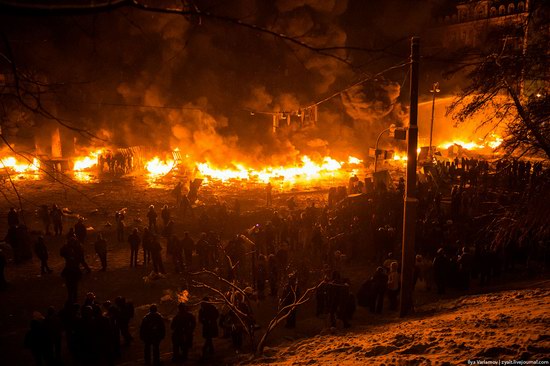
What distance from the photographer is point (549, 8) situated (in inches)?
342

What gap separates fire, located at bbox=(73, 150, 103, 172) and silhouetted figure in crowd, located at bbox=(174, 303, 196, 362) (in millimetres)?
27493

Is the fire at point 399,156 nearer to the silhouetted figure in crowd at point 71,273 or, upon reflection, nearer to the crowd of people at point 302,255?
the crowd of people at point 302,255

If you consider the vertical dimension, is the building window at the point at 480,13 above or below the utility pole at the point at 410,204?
above

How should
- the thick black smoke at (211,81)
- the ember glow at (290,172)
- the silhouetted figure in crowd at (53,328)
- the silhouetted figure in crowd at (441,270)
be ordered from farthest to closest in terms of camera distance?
1. the thick black smoke at (211,81)
2. the ember glow at (290,172)
3. the silhouetted figure in crowd at (441,270)
4. the silhouetted figure in crowd at (53,328)

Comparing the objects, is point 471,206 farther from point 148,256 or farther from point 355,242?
point 148,256

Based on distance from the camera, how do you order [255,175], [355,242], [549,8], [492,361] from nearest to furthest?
[492,361] → [549,8] → [355,242] → [255,175]

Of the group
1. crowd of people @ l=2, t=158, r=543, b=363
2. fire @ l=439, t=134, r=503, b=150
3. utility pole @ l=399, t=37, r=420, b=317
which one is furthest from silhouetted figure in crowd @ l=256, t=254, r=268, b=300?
fire @ l=439, t=134, r=503, b=150

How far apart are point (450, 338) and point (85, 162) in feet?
109

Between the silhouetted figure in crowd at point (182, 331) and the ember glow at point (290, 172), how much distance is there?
67.6 ft

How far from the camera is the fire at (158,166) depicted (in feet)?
104

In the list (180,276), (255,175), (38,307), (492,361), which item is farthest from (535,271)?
(255,175)

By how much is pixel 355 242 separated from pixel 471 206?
522 centimetres

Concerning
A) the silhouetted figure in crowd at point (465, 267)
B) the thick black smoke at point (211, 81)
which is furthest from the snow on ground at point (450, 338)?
the thick black smoke at point (211, 81)

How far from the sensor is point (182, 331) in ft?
26.2
